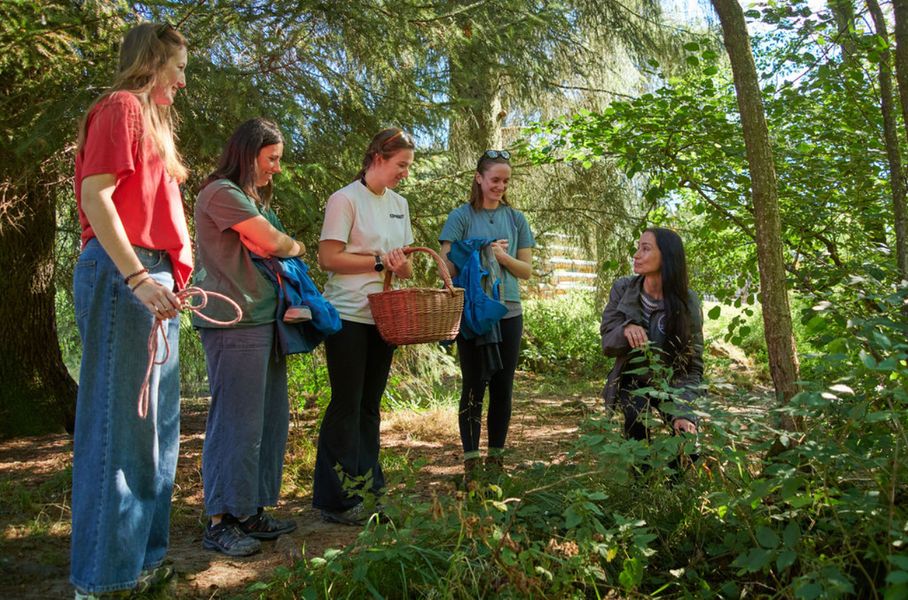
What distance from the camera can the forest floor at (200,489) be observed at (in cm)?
296

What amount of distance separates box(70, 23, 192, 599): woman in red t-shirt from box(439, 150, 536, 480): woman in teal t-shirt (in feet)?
5.82

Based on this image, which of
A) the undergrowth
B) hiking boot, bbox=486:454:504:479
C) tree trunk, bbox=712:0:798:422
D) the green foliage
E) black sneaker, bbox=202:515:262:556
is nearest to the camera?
the undergrowth

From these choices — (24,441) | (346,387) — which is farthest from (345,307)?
(24,441)

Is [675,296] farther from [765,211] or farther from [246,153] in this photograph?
[246,153]

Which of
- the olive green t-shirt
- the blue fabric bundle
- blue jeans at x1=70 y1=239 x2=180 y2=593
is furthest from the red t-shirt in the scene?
the blue fabric bundle

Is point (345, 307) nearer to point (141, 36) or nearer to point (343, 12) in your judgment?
point (141, 36)

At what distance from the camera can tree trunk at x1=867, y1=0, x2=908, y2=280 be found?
398cm

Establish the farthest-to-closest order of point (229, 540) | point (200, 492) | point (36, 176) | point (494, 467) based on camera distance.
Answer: point (36, 176) < point (200, 492) < point (494, 467) < point (229, 540)

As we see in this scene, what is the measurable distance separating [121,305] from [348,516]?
5.23ft

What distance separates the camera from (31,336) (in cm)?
609

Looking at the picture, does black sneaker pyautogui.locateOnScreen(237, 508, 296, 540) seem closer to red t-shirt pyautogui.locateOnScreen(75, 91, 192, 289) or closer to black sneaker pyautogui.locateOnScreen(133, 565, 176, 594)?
black sneaker pyautogui.locateOnScreen(133, 565, 176, 594)

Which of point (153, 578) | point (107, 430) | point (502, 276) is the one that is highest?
point (502, 276)

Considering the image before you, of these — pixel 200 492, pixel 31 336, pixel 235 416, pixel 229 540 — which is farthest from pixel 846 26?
pixel 31 336

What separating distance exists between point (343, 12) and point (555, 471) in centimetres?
325
